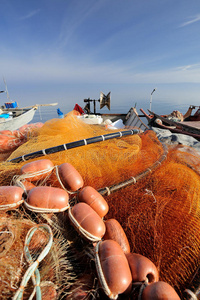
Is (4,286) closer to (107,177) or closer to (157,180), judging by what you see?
(107,177)

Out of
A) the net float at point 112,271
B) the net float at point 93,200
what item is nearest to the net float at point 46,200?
the net float at point 93,200

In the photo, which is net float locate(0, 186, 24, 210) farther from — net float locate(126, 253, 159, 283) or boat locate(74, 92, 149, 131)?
boat locate(74, 92, 149, 131)

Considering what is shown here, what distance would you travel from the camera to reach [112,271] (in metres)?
1.09

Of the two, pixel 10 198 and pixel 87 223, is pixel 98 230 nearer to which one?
pixel 87 223

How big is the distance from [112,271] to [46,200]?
0.87 meters

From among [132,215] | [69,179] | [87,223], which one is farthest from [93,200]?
[132,215]

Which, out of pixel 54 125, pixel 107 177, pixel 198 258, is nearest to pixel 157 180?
pixel 107 177

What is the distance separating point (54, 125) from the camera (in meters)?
4.30

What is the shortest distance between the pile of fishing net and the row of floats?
0.11m

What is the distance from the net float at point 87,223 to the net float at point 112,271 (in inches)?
5.8

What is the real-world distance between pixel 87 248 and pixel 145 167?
187cm

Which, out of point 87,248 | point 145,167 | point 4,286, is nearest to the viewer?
point 4,286

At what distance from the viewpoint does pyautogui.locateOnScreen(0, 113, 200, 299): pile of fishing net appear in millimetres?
1278

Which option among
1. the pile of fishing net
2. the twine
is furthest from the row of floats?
the twine
